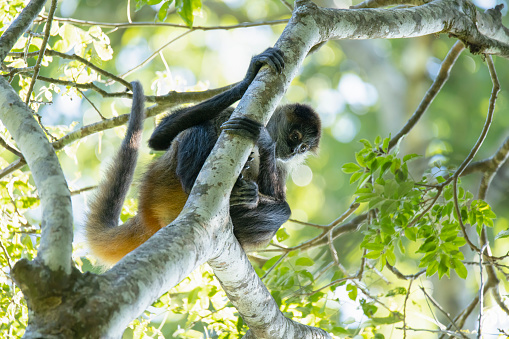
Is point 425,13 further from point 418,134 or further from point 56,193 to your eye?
point 418,134

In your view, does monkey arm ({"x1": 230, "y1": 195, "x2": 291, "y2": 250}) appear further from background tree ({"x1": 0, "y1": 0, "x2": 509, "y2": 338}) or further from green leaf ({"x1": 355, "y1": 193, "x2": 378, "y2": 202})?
green leaf ({"x1": 355, "y1": 193, "x2": 378, "y2": 202})

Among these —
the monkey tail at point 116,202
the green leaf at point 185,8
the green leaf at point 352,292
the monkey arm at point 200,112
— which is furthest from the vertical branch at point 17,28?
the green leaf at point 352,292

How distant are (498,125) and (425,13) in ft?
33.8

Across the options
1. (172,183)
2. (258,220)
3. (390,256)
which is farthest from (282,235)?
(390,256)

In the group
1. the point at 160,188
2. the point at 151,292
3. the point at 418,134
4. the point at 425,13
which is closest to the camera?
the point at 151,292

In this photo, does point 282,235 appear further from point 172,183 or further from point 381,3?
point 381,3

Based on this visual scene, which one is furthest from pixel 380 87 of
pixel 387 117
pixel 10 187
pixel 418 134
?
pixel 10 187

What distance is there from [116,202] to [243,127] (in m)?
2.31

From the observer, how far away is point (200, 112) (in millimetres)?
3893

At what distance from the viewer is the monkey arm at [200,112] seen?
11.7ft

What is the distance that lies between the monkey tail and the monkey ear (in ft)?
5.71

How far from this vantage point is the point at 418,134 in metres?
10.5

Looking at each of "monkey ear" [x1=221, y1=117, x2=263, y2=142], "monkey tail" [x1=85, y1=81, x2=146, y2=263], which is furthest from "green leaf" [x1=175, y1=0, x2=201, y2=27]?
"monkey ear" [x1=221, y1=117, x2=263, y2=142]

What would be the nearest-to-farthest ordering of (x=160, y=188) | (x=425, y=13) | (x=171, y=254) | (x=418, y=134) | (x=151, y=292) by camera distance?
(x=151, y=292)
(x=171, y=254)
(x=425, y=13)
(x=160, y=188)
(x=418, y=134)
